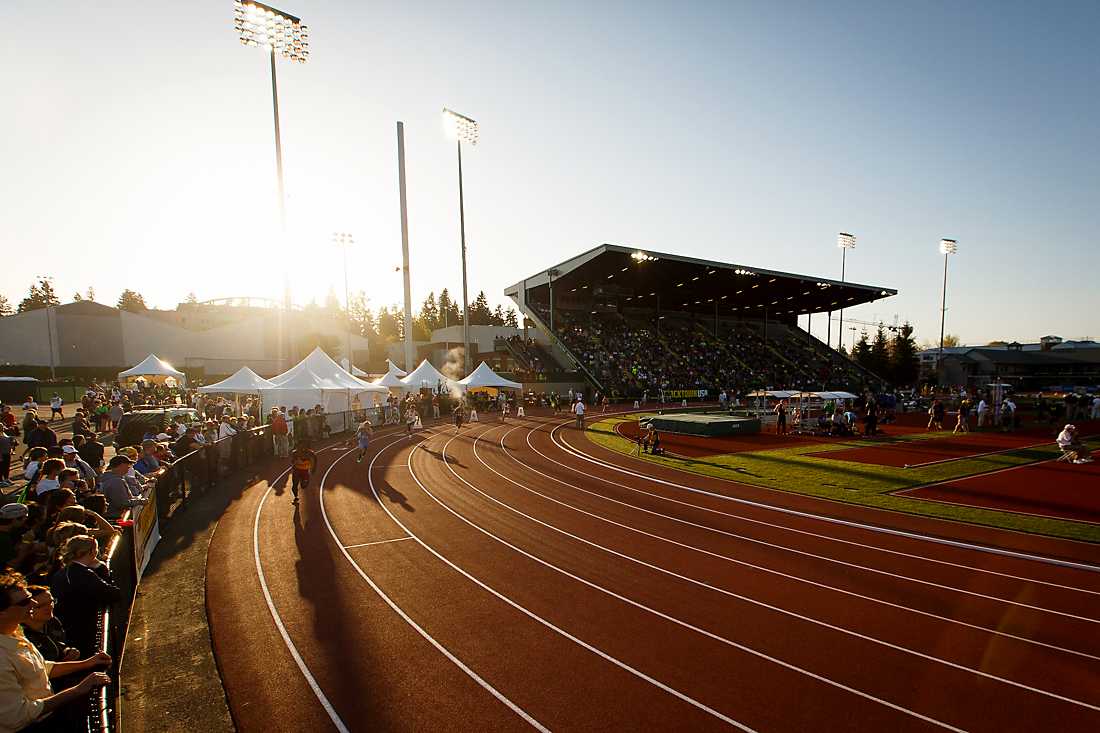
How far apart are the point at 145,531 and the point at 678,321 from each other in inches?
2280

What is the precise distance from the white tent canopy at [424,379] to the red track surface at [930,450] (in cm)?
2432

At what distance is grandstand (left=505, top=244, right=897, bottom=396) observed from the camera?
47625mm

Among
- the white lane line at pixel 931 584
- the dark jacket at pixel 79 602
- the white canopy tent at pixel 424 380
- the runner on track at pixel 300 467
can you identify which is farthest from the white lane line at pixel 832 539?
the white canopy tent at pixel 424 380

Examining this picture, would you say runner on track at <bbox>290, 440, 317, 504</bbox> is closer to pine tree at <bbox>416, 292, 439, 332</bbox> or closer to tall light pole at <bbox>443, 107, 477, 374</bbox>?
→ tall light pole at <bbox>443, 107, 477, 374</bbox>

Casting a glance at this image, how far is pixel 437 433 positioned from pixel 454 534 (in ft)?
55.3

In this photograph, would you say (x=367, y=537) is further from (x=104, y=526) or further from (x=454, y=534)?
(x=104, y=526)

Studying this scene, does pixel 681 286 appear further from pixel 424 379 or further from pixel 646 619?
pixel 646 619

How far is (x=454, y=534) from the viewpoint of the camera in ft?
36.7

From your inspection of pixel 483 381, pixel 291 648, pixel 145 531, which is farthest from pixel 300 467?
pixel 483 381

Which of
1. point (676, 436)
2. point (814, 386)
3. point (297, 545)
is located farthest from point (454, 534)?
point (814, 386)

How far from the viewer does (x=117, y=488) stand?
28.1ft

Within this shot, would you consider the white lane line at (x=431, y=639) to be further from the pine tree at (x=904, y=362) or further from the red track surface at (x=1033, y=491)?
the pine tree at (x=904, y=362)

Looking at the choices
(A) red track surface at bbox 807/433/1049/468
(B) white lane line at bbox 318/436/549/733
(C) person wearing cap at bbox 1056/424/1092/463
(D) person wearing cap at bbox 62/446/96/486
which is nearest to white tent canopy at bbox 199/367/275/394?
(B) white lane line at bbox 318/436/549/733

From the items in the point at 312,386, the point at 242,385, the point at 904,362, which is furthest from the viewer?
the point at 904,362
